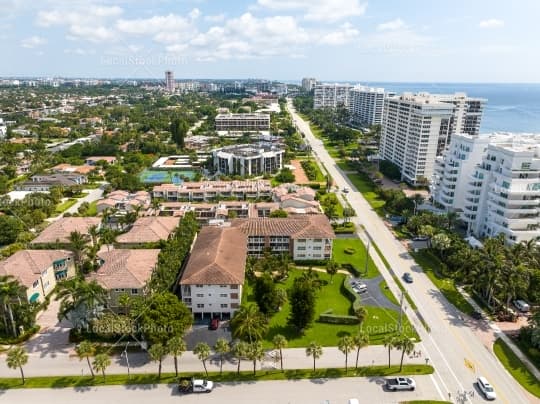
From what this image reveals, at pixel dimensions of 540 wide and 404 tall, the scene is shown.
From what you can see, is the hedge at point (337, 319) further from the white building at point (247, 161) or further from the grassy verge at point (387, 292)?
the white building at point (247, 161)

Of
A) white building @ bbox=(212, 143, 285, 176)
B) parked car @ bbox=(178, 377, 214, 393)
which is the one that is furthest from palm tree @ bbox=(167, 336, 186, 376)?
white building @ bbox=(212, 143, 285, 176)

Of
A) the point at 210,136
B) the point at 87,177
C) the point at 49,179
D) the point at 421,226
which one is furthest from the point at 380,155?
the point at 49,179

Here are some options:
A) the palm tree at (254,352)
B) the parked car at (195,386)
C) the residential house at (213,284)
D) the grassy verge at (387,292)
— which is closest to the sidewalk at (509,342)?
the grassy verge at (387,292)

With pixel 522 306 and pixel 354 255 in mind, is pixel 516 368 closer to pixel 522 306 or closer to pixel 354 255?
pixel 522 306

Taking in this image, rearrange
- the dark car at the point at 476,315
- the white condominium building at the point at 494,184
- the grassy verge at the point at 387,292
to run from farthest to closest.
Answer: the white condominium building at the point at 494,184, the grassy verge at the point at 387,292, the dark car at the point at 476,315

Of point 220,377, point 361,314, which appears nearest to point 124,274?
point 220,377

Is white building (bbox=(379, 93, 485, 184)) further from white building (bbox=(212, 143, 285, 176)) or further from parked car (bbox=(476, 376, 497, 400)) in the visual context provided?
parked car (bbox=(476, 376, 497, 400))
